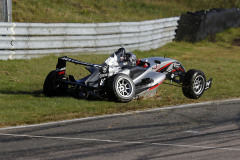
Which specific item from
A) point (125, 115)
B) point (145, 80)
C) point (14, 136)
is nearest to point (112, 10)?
point (145, 80)

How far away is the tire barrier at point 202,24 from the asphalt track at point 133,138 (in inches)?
534

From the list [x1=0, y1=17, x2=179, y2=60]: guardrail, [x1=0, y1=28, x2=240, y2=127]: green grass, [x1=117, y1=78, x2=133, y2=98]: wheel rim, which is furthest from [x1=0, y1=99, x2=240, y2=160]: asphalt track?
[x1=0, y1=17, x2=179, y2=60]: guardrail

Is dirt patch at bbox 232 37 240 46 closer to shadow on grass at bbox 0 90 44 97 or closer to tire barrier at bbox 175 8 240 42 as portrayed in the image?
tire barrier at bbox 175 8 240 42

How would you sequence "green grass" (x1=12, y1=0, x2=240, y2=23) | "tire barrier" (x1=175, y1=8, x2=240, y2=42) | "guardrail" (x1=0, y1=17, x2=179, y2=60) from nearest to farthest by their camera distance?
"guardrail" (x1=0, y1=17, x2=179, y2=60), "green grass" (x1=12, y1=0, x2=240, y2=23), "tire barrier" (x1=175, y1=8, x2=240, y2=42)

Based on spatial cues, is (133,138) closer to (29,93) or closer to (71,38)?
(29,93)

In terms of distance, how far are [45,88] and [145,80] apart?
2.55 m

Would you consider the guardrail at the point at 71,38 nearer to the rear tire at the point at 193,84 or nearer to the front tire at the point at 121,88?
the front tire at the point at 121,88

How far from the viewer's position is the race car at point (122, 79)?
1077cm

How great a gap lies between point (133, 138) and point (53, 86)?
141 inches

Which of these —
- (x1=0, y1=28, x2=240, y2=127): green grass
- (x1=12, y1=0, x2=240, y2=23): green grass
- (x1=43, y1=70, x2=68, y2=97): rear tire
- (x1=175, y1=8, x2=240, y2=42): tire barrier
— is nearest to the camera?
(x1=0, y1=28, x2=240, y2=127): green grass

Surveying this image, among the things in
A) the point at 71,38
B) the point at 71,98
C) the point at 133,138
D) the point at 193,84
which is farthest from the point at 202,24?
the point at 133,138

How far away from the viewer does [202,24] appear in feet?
80.7

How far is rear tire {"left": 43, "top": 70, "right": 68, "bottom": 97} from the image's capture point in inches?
437

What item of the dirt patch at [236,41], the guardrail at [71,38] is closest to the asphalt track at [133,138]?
the guardrail at [71,38]
